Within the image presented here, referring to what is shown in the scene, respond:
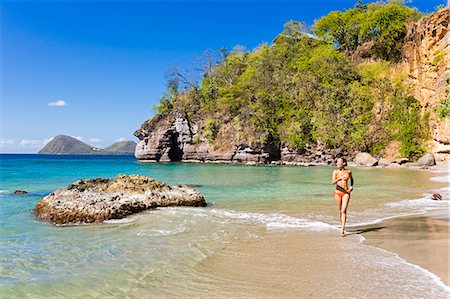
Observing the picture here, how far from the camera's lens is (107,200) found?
35.9ft

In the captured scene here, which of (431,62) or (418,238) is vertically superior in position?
(431,62)

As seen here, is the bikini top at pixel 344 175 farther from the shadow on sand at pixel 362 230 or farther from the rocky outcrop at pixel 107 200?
the rocky outcrop at pixel 107 200

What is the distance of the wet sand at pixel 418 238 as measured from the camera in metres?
5.84

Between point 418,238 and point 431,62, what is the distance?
148ft

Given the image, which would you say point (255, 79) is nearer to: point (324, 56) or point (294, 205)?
point (324, 56)

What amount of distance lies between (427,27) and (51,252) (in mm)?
51743

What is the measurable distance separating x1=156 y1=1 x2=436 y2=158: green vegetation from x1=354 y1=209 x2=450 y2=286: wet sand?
39696 millimetres

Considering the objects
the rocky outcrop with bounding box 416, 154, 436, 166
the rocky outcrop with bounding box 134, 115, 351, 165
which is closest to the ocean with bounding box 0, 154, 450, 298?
the rocky outcrop with bounding box 416, 154, 436, 166

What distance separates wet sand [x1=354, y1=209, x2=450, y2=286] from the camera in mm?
5844

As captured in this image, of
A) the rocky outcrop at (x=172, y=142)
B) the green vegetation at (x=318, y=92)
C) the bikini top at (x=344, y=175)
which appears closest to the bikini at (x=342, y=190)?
the bikini top at (x=344, y=175)

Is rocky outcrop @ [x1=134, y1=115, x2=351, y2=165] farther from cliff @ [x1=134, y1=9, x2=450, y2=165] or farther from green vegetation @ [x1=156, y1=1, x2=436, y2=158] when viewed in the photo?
green vegetation @ [x1=156, y1=1, x2=436, y2=158]

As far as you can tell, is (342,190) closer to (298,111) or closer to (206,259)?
(206,259)

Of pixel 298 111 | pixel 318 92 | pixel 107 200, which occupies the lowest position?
pixel 107 200

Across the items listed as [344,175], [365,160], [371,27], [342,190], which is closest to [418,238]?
[342,190]
